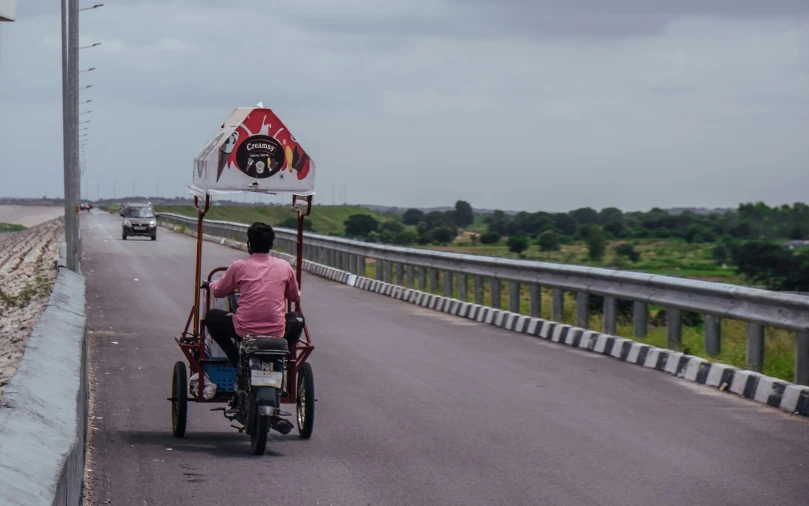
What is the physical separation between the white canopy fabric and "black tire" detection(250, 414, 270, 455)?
2182mm

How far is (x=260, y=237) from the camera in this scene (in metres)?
9.61

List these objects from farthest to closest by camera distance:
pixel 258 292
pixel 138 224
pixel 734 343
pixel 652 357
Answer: pixel 138 224 → pixel 734 343 → pixel 652 357 → pixel 258 292

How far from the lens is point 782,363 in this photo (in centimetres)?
1343

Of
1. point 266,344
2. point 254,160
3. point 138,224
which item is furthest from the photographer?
point 138,224

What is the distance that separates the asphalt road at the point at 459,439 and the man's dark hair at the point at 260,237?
58.2 inches

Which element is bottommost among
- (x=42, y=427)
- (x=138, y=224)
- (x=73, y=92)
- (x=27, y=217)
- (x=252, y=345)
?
(x=27, y=217)

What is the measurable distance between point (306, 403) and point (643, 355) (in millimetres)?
6309

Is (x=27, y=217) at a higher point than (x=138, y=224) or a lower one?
lower

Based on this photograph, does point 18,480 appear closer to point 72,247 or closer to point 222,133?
point 222,133

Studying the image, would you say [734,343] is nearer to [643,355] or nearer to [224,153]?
[643,355]

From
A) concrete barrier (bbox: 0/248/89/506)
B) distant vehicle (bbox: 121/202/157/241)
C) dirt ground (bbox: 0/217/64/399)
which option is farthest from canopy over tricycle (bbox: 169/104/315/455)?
distant vehicle (bbox: 121/202/157/241)

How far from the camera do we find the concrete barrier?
4.11m

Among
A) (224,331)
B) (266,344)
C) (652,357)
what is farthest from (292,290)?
(652,357)

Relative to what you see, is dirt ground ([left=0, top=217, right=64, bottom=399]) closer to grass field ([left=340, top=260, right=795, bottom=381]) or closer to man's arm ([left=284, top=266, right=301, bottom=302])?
man's arm ([left=284, top=266, right=301, bottom=302])
